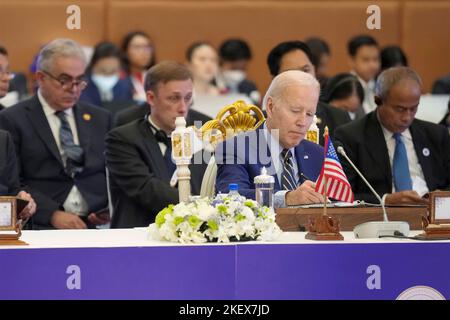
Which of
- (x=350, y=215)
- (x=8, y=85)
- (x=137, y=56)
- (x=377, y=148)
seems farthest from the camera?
(x=137, y=56)

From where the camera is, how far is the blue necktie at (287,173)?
4.84 metres

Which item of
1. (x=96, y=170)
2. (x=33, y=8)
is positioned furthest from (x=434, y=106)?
(x=33, y=8)

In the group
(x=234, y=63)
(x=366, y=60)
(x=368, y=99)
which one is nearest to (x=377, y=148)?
(x=368, y=99)

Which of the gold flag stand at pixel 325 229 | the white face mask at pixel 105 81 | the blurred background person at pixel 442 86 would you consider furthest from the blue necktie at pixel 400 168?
the white face mask at pixel 105 81

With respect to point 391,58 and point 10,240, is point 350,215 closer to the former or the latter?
point 10,240

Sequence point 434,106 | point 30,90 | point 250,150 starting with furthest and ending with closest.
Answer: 1. point 30,90
2. point 434,106
3. point 250,150

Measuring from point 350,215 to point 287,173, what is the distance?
47 cm

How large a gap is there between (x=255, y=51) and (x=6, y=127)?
17.2ft

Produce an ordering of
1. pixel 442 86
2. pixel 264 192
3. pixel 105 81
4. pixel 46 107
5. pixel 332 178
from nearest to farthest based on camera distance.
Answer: pixel 332 178 < pixel 264 192 < pixel 46 107 < pixel 105 81 < pixel 442 86

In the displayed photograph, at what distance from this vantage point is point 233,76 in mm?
10312

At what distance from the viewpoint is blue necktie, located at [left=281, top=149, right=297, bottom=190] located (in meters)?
4.84

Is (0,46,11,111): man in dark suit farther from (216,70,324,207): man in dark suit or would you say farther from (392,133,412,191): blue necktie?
(392,133,412,191): blue necktie

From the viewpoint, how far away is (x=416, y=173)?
600cm
